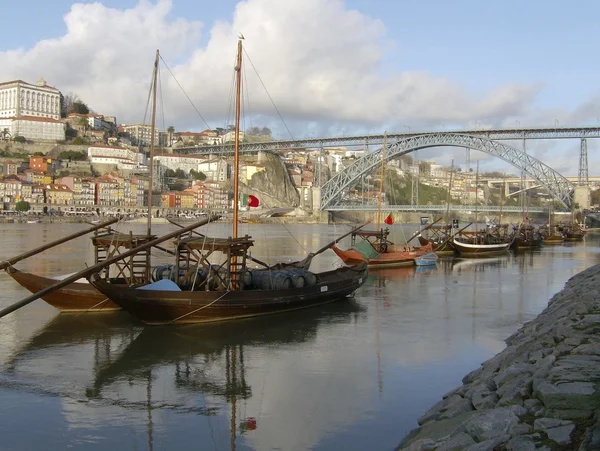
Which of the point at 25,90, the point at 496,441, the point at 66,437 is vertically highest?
the point at 25,90

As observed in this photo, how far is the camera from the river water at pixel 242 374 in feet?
20.8

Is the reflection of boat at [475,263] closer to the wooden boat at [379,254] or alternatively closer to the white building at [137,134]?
the wooden boat at [379,254]

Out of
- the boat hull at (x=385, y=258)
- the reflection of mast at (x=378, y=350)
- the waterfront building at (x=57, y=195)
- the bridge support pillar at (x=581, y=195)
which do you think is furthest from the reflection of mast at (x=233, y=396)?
the waterfront building at (x=57, y=195)

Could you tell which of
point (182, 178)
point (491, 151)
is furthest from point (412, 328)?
point (182, 178)

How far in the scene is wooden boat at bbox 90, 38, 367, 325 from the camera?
1101 cm

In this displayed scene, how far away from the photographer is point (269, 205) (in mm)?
107812

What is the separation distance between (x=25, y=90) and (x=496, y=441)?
400ft

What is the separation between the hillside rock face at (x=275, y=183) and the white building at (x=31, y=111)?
116 feet

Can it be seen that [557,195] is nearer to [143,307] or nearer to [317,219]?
[317,219]

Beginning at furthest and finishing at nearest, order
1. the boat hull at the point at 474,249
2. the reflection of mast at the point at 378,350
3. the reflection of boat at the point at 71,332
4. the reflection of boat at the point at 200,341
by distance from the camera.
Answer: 1. the boat hull at the point at 474,249
2. the reflection of boat at the point at 71,332
3. the reflection of boat at the point at 200,341
4. the reflection of mast at the point at 378,350

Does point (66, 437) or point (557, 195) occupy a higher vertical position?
point (557, 195)

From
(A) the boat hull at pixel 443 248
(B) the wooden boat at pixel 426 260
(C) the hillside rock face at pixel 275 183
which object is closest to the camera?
(B) the wooden boat at pixel 426 260

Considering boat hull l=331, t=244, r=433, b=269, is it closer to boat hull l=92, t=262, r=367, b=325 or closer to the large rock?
boat hull l=92, t=262, r=367, b=325

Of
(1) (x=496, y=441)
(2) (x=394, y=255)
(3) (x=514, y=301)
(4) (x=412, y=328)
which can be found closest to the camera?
(1) (x=496, y=441)
